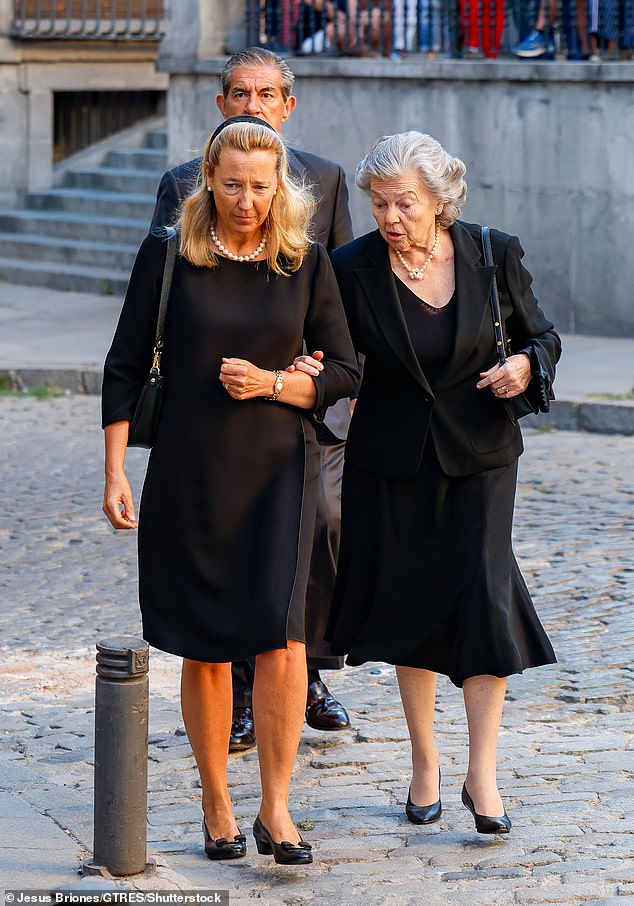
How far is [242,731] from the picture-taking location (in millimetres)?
5281

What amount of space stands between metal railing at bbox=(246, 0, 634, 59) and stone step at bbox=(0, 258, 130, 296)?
2.73 meters

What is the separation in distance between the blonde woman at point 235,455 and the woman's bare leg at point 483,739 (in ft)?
1.63

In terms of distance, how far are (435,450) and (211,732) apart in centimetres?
95

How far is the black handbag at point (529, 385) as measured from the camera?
4.45 m

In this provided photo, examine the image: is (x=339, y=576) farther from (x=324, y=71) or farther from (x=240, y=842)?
(x=324, y=71)

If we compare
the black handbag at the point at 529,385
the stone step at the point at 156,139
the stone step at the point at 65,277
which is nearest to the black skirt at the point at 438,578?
the black handbag at the point at 529,385

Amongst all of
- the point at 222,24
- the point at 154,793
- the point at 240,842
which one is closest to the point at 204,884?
the point at 240,842

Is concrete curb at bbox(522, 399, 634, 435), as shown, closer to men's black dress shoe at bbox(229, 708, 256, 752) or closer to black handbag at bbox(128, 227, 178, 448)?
men's black dress shoe at bbox(229, 708, 256, 752)

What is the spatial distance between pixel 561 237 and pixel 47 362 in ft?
13.5

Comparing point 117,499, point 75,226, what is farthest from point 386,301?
Result: point 75,226

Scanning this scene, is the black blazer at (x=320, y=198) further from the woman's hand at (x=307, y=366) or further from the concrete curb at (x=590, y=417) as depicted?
the concrete curb at (x=590, y=417)

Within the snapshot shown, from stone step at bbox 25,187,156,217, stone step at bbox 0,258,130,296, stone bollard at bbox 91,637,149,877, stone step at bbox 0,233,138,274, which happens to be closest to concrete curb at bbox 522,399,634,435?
stone step at bbox 0,258,130,296

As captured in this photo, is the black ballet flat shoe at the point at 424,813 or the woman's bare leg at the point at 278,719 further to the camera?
the black ballet flat shoe at the point at 424,813

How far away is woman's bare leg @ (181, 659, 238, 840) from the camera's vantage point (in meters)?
4.31
